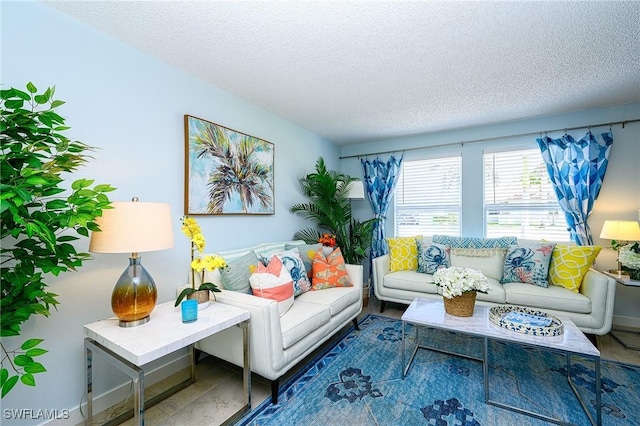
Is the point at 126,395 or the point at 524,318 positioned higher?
the point at 524,318

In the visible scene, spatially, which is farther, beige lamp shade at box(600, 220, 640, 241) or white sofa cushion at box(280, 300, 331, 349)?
beige lamp shade at box(600, 220, 640, 241)

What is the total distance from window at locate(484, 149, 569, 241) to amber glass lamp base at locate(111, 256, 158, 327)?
3.73 m

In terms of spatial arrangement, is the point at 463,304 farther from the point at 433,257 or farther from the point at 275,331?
the point at 275,331

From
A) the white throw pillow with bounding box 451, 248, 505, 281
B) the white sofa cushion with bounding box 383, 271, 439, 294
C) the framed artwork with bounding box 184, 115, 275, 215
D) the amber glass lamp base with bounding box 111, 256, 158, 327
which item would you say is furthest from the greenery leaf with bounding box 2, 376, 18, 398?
the white throw pillow with bounding box 451, 248, 505, 281

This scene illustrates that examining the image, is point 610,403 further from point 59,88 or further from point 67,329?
point 59,88

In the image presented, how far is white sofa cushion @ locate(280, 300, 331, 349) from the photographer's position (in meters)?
1.83

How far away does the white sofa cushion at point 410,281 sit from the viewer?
2.97 m

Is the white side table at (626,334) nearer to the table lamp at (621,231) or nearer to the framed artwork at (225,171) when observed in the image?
the table lamp at (621,231)

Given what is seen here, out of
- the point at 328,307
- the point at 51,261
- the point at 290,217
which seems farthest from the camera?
the point at 290,217

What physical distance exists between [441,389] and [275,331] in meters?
1.21

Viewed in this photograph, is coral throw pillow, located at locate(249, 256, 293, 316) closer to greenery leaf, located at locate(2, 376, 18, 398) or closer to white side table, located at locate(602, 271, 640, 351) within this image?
greenery leaf, located at locate(2, 376, 18, 398)

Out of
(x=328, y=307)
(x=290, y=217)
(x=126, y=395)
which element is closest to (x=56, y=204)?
(x=126, y=395)

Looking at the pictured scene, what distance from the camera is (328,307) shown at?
2268mm

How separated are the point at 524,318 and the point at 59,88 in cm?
325
